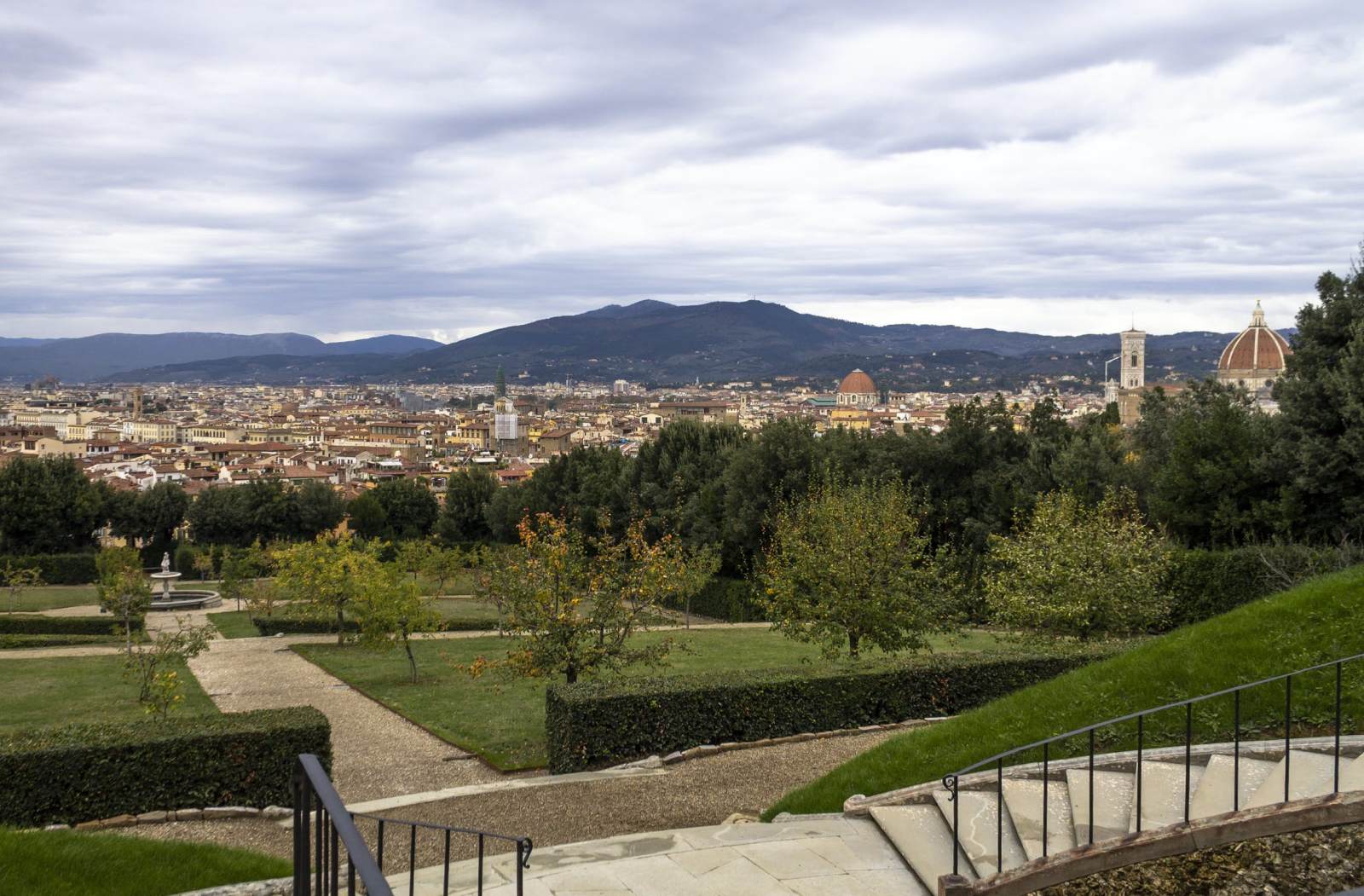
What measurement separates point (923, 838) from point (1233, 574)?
60.2ft

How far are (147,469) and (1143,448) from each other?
93606 mm

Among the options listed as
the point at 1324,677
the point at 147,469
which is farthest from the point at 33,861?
the point at 147,469

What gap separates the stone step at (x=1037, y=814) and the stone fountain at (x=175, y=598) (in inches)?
1528

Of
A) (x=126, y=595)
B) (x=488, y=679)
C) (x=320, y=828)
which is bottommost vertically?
(x=488, y=679)

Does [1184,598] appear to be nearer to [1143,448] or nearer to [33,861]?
[33,861]

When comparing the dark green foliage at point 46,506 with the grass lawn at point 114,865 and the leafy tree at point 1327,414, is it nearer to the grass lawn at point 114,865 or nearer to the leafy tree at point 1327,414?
the grass lawn at point 114,865

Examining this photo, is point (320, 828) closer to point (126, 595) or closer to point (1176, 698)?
→ point (1176, 698)

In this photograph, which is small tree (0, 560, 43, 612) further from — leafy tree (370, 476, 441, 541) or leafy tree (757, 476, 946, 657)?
leafy tree (757, 476, 946, 657)

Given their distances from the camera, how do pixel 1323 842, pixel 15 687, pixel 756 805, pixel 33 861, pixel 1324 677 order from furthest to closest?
pixel 15 687, pixel 756 805, pixel 1324 677, pixel 33 861, pixel 1323 842

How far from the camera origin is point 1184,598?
24.5 metres

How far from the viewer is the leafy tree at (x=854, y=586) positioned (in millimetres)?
A: 18641

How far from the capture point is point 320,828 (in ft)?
13.1

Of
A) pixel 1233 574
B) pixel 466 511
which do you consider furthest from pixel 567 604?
pixel 466 511

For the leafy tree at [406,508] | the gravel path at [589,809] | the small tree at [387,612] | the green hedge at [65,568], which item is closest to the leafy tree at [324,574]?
the small tree at [387,612]
